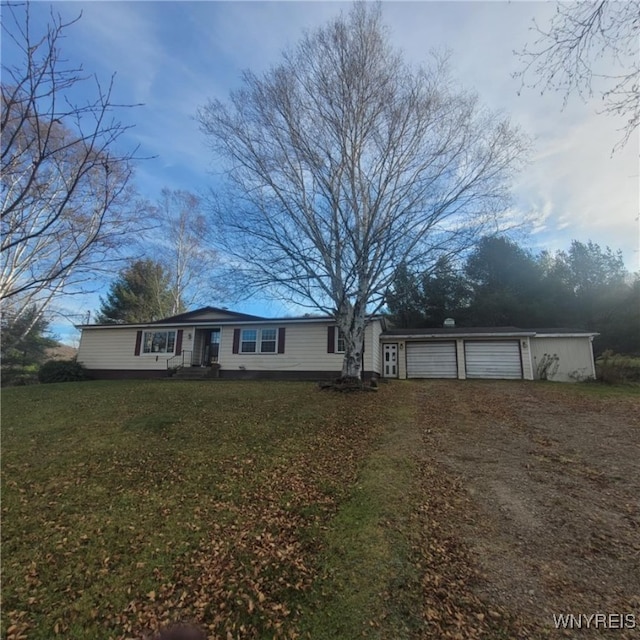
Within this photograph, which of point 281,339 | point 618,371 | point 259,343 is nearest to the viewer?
point 618,371

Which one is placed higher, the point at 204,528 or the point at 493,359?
the point at 493,359

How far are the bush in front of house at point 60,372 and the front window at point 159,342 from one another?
3354 mm

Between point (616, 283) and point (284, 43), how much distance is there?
27.4 metres

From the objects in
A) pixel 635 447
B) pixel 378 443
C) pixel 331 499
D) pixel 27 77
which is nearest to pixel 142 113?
pixel 27 77

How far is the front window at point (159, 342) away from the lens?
19.5m

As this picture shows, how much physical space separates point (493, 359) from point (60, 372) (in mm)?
21769

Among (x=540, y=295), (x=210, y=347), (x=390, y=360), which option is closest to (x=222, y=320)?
(x=210, y=347)

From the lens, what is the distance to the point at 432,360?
60.3 feet

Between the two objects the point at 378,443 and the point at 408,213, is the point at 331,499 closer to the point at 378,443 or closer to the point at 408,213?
the point at 378,443

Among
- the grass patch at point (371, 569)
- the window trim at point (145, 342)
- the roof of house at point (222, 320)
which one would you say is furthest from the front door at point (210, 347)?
the grass patch at point (371, 569)

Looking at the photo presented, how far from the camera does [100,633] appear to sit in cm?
284

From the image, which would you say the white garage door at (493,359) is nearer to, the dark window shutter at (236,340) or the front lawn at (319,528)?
the front lawn at (319,528)

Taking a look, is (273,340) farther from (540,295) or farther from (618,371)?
(540,295)

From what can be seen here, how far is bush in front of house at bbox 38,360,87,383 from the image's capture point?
1814 centimetres
